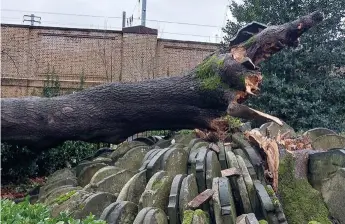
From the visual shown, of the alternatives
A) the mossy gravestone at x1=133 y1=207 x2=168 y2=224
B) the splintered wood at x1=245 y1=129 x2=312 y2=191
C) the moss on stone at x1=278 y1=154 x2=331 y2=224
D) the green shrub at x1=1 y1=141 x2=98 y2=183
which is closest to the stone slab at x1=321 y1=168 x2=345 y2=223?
the moss on stone at x1=278 y1=154 x2=331 y2=224

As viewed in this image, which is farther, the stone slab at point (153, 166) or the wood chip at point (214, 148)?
the wood chip at point (214, 148)

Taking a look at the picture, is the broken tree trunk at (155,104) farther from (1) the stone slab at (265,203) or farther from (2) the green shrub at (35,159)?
(1) the stone slab at (265,203)

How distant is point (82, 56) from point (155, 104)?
7.47 m

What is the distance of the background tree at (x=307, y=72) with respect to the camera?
37.6ft

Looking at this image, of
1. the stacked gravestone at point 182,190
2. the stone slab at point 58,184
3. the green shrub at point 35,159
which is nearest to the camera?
the stacked gravestone at point 182,190

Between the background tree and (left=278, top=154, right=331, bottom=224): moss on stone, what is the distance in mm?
6291

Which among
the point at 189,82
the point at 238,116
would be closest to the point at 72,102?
the point at 189,82

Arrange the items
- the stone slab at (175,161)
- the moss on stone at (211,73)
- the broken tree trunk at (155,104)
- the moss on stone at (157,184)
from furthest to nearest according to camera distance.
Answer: the moss on stone at (211,73) → the broken tree trunk at (155,104) → the stone slab at (175,161) → the moss on stone at (157,184)

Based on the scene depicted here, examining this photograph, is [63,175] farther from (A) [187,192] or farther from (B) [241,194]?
(B) [241,194]

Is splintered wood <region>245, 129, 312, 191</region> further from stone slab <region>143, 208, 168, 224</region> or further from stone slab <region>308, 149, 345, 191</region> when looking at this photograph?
stone slab <region>143, 208, 168, 224</region>

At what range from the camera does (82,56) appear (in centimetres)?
1327

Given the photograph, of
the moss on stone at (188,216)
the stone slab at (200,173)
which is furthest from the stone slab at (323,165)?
the moss on stone at (188,216)

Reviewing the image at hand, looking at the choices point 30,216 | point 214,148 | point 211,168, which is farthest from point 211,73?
point 30,216

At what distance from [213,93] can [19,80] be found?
8.09 meters
